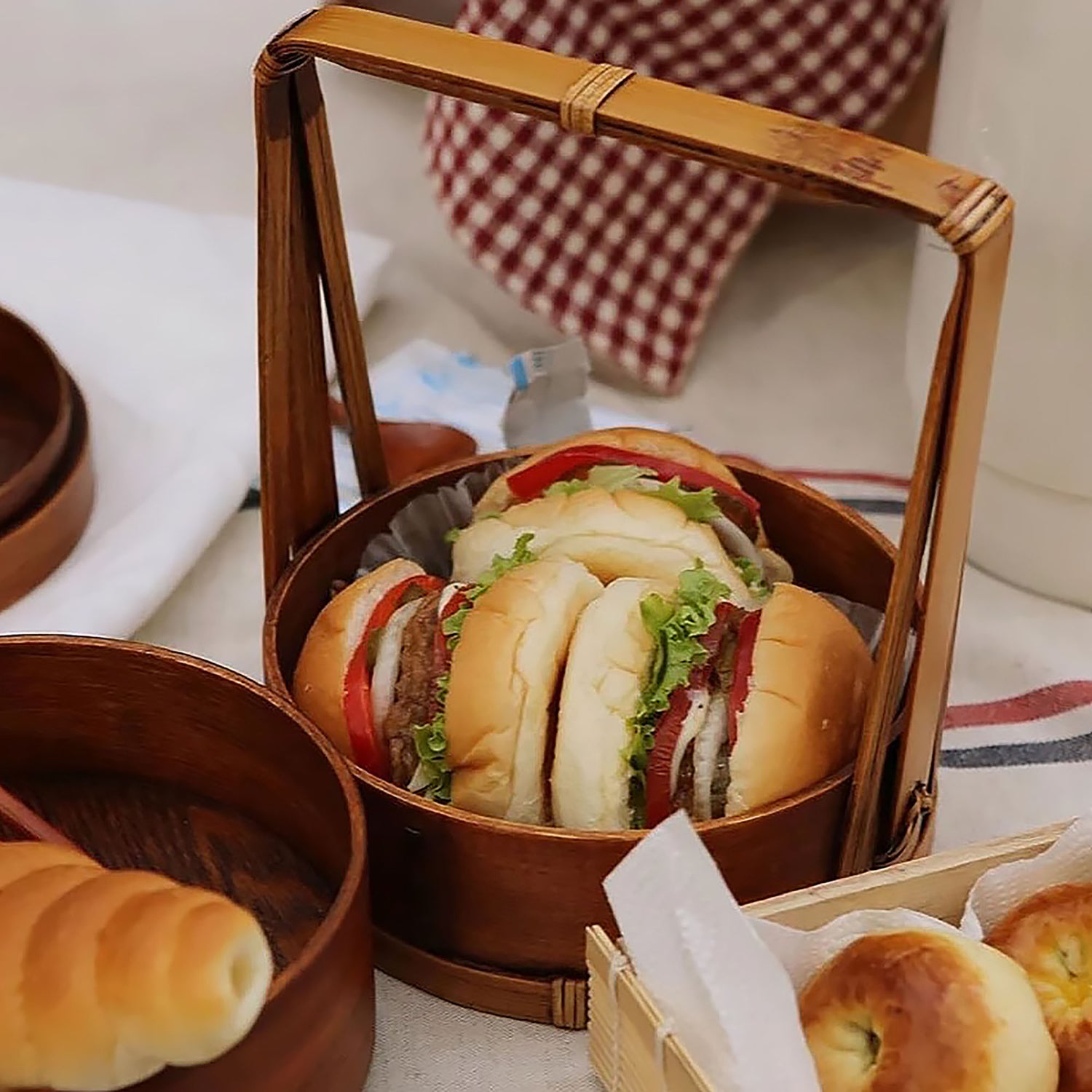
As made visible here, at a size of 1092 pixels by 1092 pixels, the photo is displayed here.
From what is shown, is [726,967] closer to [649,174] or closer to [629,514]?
[629,514]

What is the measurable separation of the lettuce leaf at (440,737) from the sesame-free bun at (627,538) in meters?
0.02

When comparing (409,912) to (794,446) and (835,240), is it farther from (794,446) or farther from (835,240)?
(835,240)

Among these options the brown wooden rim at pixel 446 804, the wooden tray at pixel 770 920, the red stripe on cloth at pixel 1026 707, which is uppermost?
the brown wooden rim at pixel 446 804

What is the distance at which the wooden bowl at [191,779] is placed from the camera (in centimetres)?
52

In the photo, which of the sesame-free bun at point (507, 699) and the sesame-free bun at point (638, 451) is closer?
the sesame-free bun at point (507, 699)

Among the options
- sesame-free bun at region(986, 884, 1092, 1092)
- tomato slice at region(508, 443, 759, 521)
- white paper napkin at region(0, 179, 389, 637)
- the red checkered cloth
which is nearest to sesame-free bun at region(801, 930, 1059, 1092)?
sesame-free bun at region(986, 884, 1092, 1092)

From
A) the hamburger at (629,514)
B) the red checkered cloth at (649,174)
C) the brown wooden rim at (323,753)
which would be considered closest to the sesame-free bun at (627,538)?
the hamburger at (629,514)

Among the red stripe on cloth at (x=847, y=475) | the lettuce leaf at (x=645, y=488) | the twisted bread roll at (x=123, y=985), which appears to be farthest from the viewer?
the red stripe on cloth at (x=847, y=475)

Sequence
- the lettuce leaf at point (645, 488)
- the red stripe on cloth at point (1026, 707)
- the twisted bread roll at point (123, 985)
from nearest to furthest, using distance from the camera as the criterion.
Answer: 1. the twisted bread roll at point (123, 985)
2. the lettuce leaf at point (645, 488)
3. the red stripe on cloth at point (1026, 707)

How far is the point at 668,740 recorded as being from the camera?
0.52 meters

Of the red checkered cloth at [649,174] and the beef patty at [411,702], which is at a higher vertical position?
the red checkered cloth at [649,174]

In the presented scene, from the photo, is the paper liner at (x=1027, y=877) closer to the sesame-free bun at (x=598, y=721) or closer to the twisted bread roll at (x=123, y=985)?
the sesame-free bun at (x=598, y=721)

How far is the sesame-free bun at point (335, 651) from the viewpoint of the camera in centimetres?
56

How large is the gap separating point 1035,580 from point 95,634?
0.48 metres
